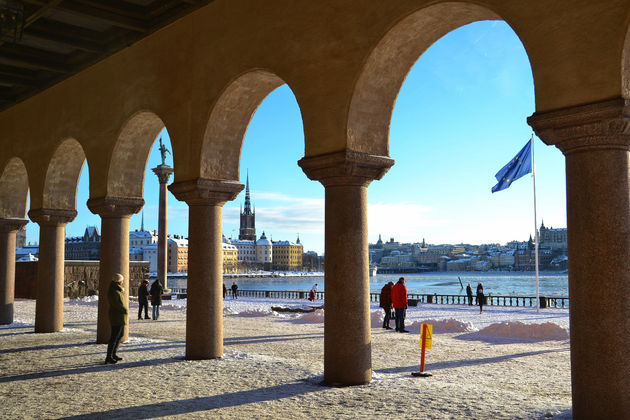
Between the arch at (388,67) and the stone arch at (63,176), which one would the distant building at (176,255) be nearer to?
the stone arch at (63,176)

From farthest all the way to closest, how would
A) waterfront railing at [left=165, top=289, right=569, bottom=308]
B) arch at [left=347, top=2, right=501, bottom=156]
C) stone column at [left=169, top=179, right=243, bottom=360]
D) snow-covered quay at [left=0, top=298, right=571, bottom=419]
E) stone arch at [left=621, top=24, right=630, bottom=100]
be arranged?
waterfront railing at [left=165, top=289, right=569, bottom=308], stone column at [left=169, top=179, right=243, bottom=360], arch at [left=347, top=2, right=501, bottom=156], snow-covered quay at [left=0, top=298, right=571, bottom=419], stone arch at [left=621, top=24, right=630, bottom=100]

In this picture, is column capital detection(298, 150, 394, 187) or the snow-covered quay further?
column capital detection(298, 150, 394, 187)

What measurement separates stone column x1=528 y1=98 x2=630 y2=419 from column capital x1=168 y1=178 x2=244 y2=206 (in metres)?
5.98

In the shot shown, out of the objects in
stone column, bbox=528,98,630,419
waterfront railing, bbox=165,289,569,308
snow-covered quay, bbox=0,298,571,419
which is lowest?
waterfront railing, bbox=165,289,569,308

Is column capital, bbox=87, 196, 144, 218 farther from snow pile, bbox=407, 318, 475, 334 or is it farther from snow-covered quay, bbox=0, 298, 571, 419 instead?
snow pile, bbox=407, 318, 475, 334

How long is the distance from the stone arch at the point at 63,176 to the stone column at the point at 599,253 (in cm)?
1165

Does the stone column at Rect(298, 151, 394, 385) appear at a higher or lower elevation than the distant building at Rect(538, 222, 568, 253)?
lower

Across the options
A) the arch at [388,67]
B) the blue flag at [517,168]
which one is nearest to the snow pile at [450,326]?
the blue flag at [517,168]

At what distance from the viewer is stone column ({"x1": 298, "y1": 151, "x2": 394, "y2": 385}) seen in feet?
24.3

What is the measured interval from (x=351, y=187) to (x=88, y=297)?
26432mm

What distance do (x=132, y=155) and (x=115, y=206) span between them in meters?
1.13

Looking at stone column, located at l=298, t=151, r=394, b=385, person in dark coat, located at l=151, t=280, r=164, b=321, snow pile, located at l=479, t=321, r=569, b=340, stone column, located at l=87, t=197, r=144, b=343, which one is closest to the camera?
stone column, located at l=298, t=151, r=394, b=385

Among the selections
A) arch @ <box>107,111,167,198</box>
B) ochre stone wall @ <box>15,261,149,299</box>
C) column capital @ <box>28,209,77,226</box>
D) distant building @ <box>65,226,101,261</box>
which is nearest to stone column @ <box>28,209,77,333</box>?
column capital @ <box>28,209,77,226</box>

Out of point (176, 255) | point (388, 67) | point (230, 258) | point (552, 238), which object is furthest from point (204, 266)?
point (552, 238)
